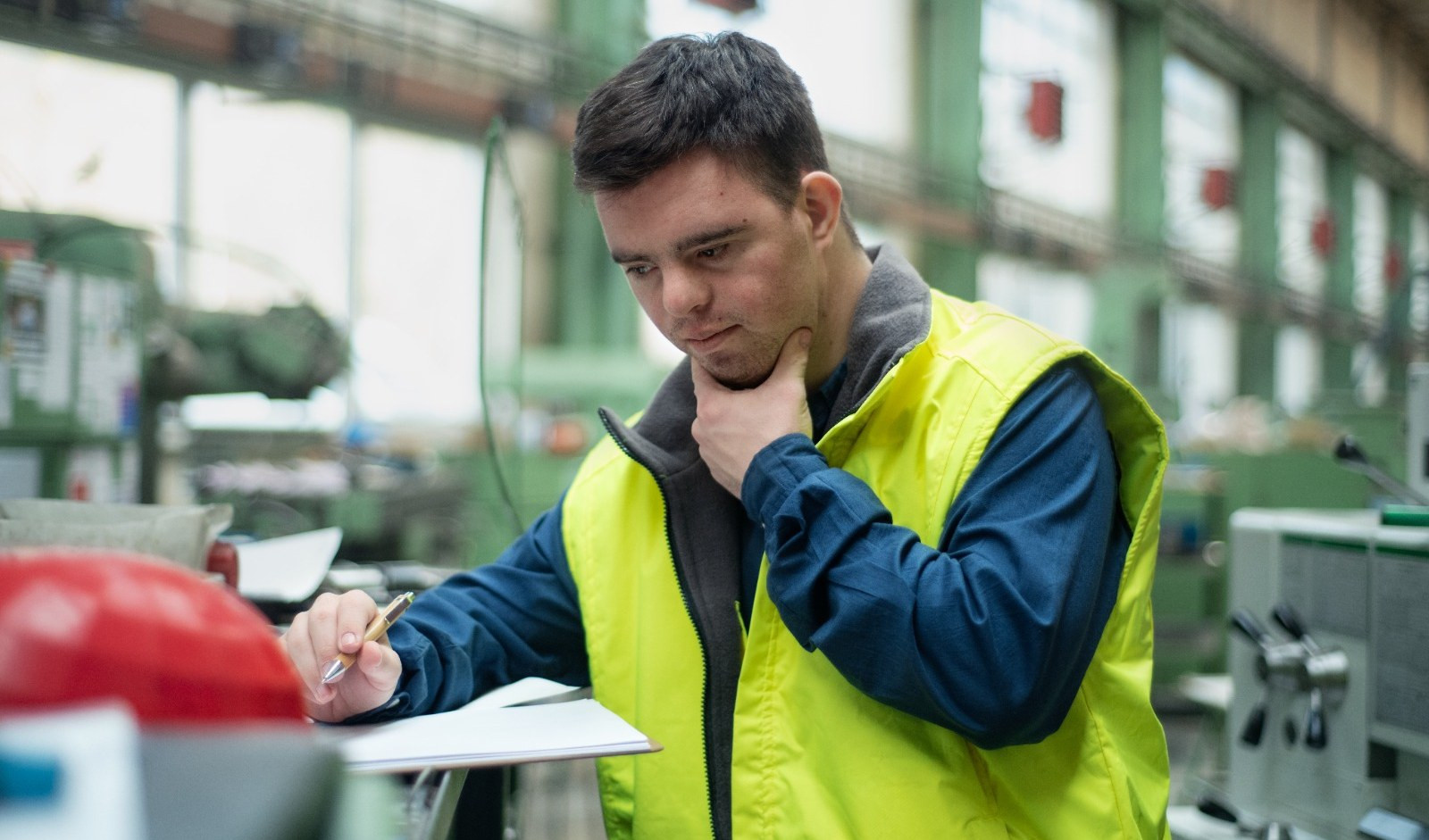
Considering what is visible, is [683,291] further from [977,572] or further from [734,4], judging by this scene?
[734,4]

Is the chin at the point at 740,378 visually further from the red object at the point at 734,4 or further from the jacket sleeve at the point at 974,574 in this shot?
the red object at the point at 734,4

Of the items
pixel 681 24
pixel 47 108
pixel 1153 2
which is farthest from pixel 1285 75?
pixel 47 108

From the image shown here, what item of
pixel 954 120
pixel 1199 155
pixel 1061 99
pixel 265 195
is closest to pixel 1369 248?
pixel 1199 155

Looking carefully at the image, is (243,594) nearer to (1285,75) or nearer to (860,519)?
(860,519)

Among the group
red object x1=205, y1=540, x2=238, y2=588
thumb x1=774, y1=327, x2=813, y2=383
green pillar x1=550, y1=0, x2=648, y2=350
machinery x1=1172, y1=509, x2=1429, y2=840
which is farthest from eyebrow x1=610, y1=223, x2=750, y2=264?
green pillar x1=550, y1=0, x2=648, y2=350

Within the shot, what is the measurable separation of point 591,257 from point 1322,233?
7.50 m

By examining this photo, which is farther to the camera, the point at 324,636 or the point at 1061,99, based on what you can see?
the point at 1061,99

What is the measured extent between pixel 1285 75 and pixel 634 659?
1116cm

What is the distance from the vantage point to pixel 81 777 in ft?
1.15

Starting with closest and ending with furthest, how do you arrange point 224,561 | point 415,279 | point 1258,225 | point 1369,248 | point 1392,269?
point 224,561 → point 415,279 → point 1258,225 → point 1392,269 → point 1369,248

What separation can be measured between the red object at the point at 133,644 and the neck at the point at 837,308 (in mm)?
723

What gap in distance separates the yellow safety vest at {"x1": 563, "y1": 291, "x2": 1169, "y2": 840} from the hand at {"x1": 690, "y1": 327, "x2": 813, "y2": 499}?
0.05 meters

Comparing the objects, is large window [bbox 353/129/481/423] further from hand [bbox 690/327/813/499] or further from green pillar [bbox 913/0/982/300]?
hand [bbox 690/327/813/499]

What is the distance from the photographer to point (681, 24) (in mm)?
5059
